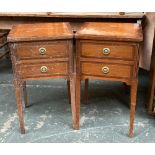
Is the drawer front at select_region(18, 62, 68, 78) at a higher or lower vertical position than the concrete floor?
higher

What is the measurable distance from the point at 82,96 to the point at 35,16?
832 millimetres

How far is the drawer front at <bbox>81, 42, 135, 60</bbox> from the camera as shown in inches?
62.5

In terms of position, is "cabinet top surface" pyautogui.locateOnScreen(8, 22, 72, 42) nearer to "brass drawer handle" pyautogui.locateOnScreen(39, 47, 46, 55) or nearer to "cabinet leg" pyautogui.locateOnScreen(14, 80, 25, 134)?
"brass drawer handle" pyautogui.locateOnScreen(39, 47, 46, 55)

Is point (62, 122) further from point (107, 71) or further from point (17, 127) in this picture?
point (107, 71)

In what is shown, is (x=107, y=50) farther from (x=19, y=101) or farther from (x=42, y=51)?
(x=19, y=101)

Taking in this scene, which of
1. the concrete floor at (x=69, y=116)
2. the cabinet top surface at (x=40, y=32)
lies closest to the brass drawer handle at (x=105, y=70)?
the cabinet top surface at (x=40, y=32)

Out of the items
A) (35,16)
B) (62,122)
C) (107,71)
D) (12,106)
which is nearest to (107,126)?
(62,122)

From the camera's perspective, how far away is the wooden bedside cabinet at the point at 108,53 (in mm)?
1578

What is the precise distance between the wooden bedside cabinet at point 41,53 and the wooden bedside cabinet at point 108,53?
0.08 metres

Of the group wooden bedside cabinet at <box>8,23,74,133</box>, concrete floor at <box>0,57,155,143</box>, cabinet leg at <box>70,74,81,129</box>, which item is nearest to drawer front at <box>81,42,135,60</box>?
wooden bedside cabinet at <box>8,23,74,133</box>

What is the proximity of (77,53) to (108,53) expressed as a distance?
194 millimetres

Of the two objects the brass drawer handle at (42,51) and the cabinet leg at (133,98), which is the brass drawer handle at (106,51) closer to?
the cabinet leg at (133,98)

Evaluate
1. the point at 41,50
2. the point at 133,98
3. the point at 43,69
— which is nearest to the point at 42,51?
the point at 41,50

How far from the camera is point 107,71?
1.67 m
